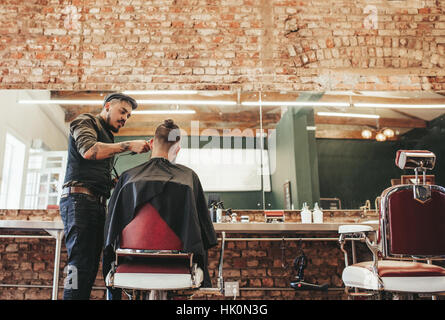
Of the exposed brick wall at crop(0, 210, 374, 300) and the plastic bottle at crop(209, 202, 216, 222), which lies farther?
the exposed brick wall at crop(0, 210, 374, 300)

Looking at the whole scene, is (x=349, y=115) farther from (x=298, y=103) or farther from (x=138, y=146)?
(x=138, y=146)

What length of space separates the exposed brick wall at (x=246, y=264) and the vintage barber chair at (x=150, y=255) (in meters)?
2.07

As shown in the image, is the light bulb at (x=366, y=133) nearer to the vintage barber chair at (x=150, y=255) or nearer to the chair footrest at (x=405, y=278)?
the chair footrest at (x=405, y=278)

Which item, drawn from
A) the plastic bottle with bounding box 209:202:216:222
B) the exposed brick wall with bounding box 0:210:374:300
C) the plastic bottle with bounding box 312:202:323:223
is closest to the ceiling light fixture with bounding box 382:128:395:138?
the exposed brick wall with bounding box 0:210:374:300

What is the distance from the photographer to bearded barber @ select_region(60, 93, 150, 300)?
6.73 ft

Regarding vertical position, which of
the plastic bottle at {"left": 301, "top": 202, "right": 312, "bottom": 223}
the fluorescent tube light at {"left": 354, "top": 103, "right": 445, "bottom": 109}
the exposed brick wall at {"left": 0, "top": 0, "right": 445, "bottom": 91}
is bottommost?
the plastic bottle at {"left": 301, "top": 202, "right": 312, "bottom": 223}

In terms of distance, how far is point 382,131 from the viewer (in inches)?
159

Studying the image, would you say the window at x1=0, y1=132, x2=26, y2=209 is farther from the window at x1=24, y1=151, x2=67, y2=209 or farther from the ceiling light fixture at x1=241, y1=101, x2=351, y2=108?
the ceiling light fixture at x1=241, y1=101, x2=351, y2=108

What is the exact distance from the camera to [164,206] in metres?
1.77

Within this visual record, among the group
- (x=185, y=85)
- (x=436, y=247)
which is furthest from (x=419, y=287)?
(x=185, y=85)

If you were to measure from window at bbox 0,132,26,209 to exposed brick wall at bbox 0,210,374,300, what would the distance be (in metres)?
0.11

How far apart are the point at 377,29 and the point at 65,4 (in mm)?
3529

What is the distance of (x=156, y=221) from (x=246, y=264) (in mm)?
2297

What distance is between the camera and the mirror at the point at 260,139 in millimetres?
3846
